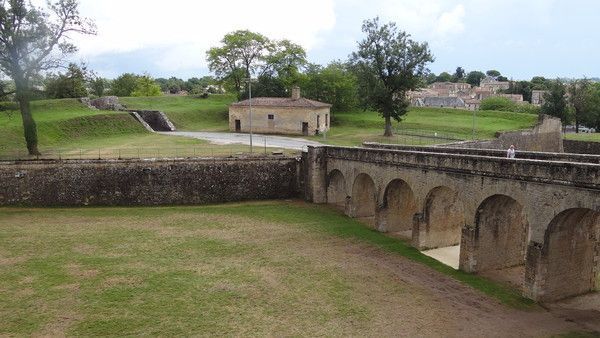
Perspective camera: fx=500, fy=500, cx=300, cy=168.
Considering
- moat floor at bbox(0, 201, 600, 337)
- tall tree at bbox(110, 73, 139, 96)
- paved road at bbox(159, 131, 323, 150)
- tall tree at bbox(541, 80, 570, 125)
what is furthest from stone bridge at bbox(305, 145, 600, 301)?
tall tree at bbox(110, 73, 139, 96)

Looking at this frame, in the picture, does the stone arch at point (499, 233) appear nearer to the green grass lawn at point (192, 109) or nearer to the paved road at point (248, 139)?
the paved road at point (248, 139)

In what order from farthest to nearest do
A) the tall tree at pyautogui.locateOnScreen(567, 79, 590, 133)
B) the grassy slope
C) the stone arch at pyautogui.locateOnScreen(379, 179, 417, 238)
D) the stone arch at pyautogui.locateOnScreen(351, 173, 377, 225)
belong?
the tall tree at pyautogui.locateOnScreen(567, 79, 590, 133)
the grassy slope
the stone arch at pyautogui.locateOnScreen(351, 173, 377, 225)
the stone arch at pyautogui.locateOnScreen(379, 179, 417, 238)

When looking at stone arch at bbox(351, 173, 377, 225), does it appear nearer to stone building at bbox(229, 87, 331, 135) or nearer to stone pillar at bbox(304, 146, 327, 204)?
stone pillar at bbox(304, 146, 327, 204)

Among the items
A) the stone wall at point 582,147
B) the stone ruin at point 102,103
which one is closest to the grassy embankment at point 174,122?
the stone ruin at point 102,103

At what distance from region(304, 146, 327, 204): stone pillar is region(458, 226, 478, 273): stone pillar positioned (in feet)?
44.9

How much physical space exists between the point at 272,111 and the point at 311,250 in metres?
29.1

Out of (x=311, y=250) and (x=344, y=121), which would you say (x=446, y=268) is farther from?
(x=344, y=121)

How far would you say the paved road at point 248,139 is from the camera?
140 feet

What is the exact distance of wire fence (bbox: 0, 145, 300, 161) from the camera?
112 feet

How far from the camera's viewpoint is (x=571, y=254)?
63.3ft

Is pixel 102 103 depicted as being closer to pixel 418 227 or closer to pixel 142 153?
pixel 142 153

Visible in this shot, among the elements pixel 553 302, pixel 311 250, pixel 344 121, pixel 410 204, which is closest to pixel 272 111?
pixel 344 121

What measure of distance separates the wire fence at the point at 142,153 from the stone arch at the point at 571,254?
69.9 ft

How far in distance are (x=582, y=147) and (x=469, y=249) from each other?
114 feet
